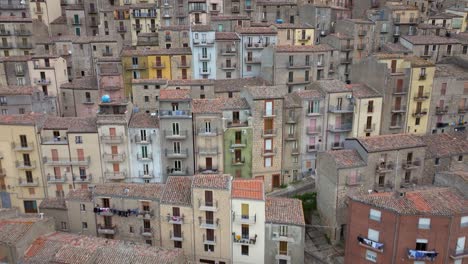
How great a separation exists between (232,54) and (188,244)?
35803 mm

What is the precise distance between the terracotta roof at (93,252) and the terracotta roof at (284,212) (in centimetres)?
964

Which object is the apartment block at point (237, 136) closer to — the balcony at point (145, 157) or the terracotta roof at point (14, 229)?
the balcony at point (145, 157)

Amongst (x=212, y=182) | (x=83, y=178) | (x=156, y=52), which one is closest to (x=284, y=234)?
(x=212, y=182)

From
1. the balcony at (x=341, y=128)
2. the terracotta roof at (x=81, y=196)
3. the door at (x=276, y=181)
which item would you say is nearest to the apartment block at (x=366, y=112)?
the balcony at (x=341, y=128)

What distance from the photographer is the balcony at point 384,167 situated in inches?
2044

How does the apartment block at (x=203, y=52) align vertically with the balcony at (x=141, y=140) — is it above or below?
above

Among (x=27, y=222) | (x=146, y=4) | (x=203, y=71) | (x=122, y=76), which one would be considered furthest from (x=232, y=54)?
(x=27, y=222)

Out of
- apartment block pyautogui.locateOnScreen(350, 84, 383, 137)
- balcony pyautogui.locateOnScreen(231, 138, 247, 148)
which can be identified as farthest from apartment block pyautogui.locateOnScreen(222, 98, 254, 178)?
apartment block pyautogui.locateOnScreen(350, 84, 383, 137)

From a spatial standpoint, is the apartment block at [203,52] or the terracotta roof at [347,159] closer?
the terracotta roof at [347,159]

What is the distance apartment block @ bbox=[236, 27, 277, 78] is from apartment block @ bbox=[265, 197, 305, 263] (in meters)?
33.3

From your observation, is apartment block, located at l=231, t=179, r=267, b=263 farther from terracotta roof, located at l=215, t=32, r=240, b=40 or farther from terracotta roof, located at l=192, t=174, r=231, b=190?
terracotta roof, located at l=215, t=32, r=240, b=40

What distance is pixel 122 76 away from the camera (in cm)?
7256

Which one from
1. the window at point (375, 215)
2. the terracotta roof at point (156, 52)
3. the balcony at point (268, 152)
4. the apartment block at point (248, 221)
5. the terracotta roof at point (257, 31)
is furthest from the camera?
the terracotta roof at point (257, 31)

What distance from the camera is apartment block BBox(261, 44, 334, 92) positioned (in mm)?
69375
